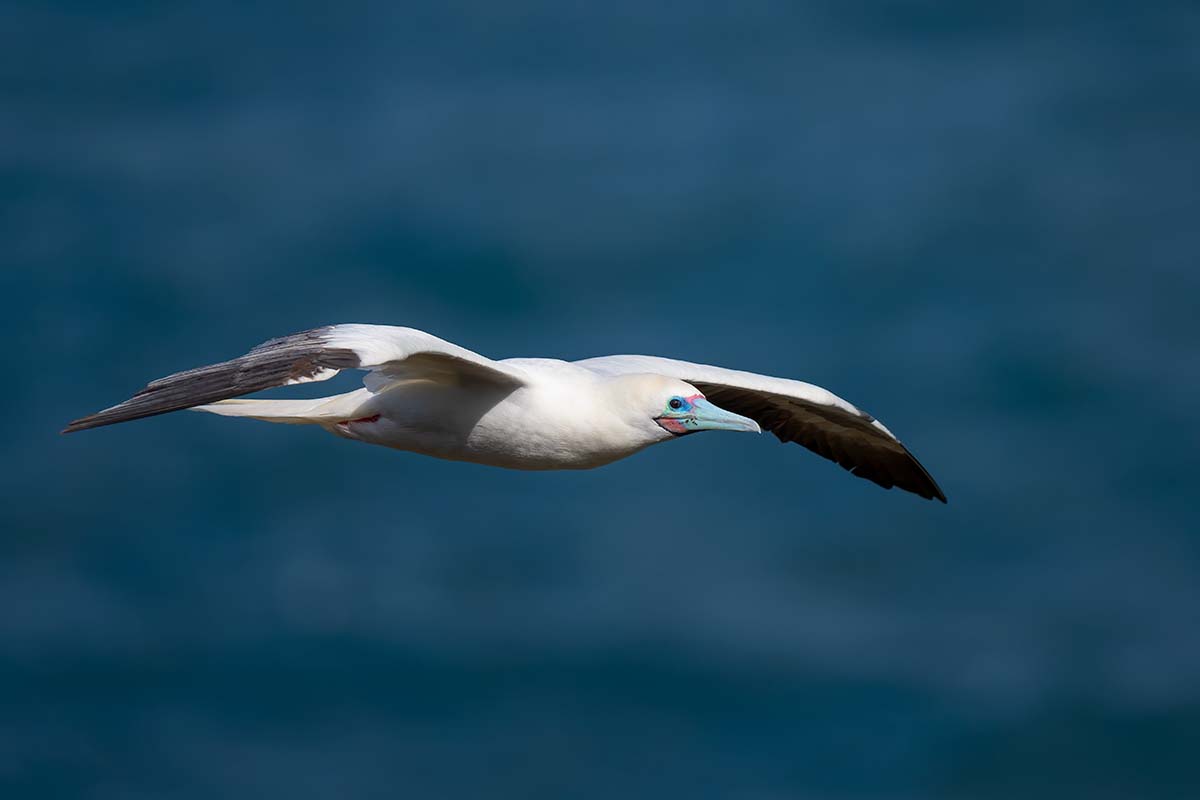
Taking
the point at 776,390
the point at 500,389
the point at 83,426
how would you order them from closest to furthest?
the point at 83,426
the point at 500,389
the point at 776,390

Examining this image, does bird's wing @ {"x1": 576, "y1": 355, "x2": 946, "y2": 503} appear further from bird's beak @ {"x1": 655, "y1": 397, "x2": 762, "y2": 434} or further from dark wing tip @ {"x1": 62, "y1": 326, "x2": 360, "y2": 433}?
dark wing tip @ {"x1": 62, "y1": 326, "x2": 360, "y2": 433}

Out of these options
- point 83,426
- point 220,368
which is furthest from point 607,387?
point 83,426

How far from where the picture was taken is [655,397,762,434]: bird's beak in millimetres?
11055

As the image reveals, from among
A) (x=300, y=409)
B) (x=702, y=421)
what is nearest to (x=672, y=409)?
(x=702, y=421)

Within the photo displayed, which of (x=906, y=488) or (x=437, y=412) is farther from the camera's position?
(x=906, y=488)

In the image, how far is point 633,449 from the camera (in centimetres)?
1127

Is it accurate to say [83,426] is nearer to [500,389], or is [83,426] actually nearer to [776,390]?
[500,389]

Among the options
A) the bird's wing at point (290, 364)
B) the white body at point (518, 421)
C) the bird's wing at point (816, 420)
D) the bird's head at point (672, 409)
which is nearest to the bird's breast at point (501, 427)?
the white body at point (518, 421)

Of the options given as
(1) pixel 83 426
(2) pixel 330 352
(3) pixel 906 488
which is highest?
(3) pixel 906 488

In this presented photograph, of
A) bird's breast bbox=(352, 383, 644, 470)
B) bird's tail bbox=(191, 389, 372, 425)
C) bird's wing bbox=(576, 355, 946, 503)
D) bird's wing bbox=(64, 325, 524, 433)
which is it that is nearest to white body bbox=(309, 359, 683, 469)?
bird's breast bbox=(352, 383, 644, 470)

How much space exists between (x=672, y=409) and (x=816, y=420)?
3.17 m

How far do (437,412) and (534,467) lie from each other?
70 cm

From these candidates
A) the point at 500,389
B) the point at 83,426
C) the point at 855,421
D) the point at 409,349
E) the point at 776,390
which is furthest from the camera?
the point at 855,421

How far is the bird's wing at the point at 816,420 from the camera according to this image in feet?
41.4
